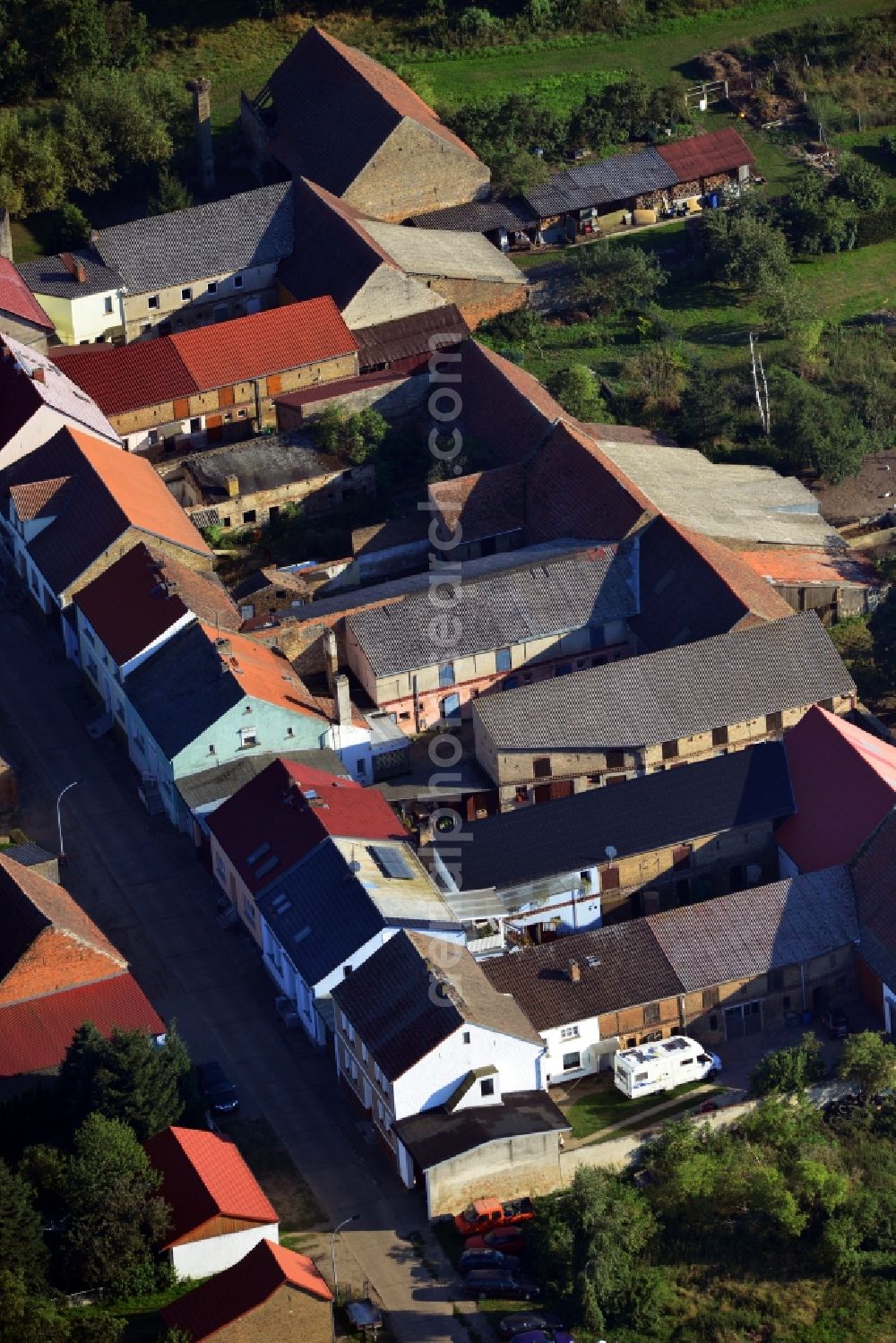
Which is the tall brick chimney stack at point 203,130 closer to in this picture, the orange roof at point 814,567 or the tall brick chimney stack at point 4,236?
the tall brick chimney stack at point 4,236

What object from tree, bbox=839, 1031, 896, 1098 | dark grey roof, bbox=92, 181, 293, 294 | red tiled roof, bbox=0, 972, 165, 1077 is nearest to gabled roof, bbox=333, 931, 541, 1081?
red tiled roof, bbox=0, 972, 165, 1077

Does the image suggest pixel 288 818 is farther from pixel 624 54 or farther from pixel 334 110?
pixel 624 54

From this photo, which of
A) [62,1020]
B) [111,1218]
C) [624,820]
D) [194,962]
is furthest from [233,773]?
[111,1218]

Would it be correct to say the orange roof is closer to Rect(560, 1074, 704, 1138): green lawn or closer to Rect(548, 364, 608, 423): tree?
Rect(548, 364, 608, 423): tree

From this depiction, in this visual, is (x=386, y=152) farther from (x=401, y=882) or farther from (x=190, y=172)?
(x=401, y=882)

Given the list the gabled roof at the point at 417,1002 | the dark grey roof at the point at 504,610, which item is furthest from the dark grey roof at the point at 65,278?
the gabled roof at the point at 417,1002
